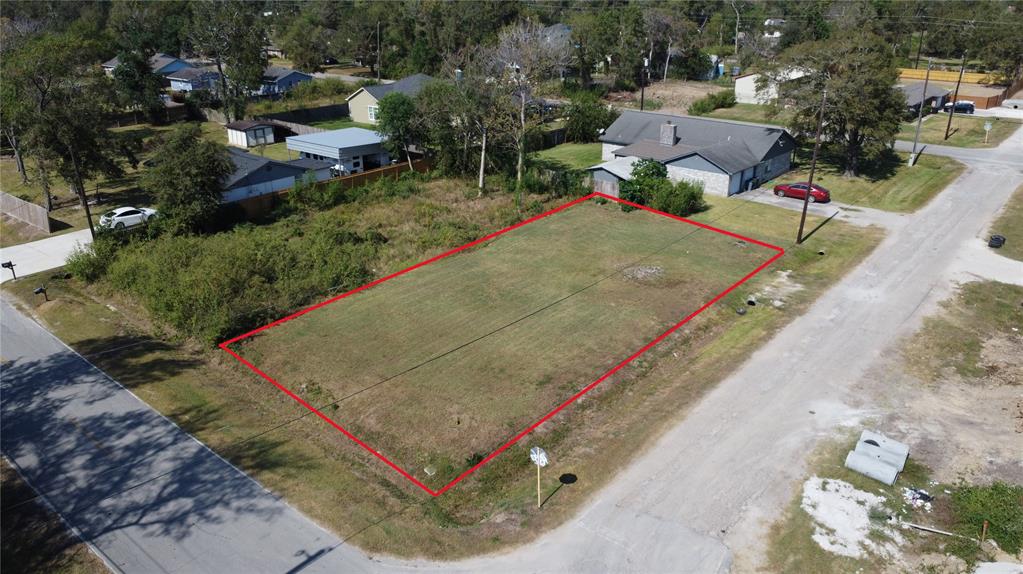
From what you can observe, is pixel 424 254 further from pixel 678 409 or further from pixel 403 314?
pixel 678 409

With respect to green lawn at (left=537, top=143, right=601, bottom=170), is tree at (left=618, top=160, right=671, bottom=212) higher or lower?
higher

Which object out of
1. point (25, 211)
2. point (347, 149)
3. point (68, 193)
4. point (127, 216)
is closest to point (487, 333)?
point (127, 216)

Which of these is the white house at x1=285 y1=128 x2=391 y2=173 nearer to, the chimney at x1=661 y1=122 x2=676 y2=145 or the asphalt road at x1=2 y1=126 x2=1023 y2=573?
the chimney at x1=661 y1=122 x2=676 y2=145

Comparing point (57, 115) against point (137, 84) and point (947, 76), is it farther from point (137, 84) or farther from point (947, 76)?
point (947, 76)

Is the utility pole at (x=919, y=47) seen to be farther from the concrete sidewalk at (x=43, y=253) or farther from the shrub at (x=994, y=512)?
the concrete sidewalk at (x=43, y=253)

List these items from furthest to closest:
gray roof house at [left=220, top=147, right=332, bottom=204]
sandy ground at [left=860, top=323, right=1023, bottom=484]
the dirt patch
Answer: gray roof house at [left=220, top=147, right=332, bottom=204] → the dirt patch → sandy ground at [left=860, top=323, right=1023, bottom=484]

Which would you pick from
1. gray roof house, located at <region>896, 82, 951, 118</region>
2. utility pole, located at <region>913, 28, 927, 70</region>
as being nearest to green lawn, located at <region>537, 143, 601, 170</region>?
gray roof house, located at <region>896, 82, 951, 118</region>

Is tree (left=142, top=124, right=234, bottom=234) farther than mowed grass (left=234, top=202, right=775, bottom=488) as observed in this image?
Yes

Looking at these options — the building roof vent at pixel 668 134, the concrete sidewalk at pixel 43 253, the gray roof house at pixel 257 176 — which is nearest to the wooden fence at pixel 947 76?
the building roof vent at pixel 668 134
